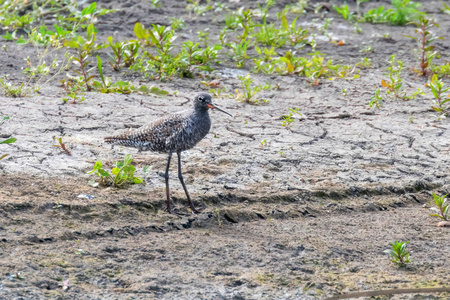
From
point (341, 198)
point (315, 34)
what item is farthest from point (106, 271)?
point (315, 34)

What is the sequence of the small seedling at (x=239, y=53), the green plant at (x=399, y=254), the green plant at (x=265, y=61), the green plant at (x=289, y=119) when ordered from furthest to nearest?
the small seedling at (x=239, y=53)
the green plant at (x=265, y=61)
the green plant at (x=289, y=119)
the green plant at (x=399, y=254)

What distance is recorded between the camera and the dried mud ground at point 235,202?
408cm

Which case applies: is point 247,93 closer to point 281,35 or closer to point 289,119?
point 289,119

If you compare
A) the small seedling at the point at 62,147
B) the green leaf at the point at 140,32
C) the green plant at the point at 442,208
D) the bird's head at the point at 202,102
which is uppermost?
the bird's head at the point at 202,102

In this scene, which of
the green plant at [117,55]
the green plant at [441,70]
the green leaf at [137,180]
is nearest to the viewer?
the green leaf at [137,180]

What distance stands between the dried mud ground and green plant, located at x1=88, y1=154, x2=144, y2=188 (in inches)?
4.6

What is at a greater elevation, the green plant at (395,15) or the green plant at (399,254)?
the green plant at (395,15)

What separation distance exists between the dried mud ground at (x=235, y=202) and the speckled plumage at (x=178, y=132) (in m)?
0.42

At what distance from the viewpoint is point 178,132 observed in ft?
16.7

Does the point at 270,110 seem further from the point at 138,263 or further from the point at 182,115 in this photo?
the point at 138,263

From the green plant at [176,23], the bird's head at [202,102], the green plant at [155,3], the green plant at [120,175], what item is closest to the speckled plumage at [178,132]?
the bird's head at [202,102]

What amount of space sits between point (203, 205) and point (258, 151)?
1.39 metres

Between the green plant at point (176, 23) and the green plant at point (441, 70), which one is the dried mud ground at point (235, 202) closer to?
the green plant at point (441, 70)

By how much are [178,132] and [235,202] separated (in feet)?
2.67
